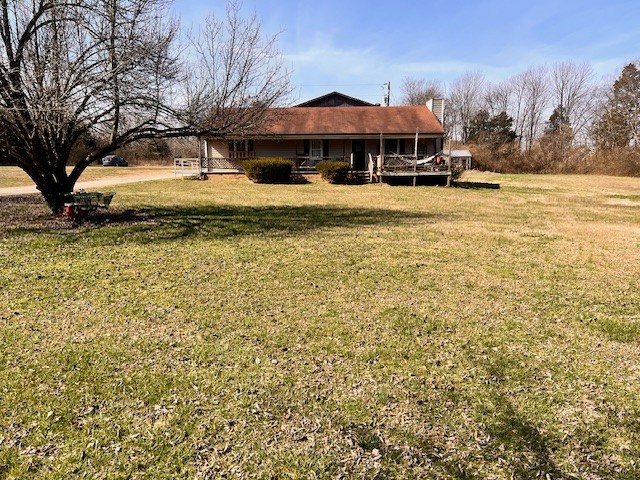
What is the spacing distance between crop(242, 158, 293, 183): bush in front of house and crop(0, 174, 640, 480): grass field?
1693 cm

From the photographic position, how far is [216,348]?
3.93 meters

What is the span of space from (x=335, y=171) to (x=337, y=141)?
5407mm

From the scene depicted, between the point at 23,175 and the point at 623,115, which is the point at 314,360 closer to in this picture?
the point at 23,175

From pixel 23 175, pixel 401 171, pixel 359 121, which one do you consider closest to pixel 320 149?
pixel 359 121

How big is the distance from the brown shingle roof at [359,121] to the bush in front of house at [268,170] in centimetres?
319

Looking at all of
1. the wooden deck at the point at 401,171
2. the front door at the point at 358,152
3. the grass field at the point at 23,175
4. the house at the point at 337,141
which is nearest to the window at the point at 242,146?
the house at the point at 337,141

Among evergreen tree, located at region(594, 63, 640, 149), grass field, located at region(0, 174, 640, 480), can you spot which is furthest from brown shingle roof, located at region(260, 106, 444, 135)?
evergreen tree, located at region(594, 63, 640, 149)

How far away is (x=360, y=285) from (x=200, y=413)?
10.8 feet

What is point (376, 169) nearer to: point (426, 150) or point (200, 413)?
point (426, 150)

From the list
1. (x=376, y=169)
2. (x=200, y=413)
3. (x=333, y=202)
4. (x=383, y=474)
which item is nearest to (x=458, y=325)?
(x=383, y=474)

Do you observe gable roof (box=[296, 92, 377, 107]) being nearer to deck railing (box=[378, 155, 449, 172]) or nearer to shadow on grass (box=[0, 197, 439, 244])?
deck railing (box=[378, 155, 449, 172])

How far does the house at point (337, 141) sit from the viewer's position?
92.0 ft

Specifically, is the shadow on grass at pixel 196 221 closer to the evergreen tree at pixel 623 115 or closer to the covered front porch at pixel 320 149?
the covered front porch at pixel 320 149

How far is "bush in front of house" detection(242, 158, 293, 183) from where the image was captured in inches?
971
